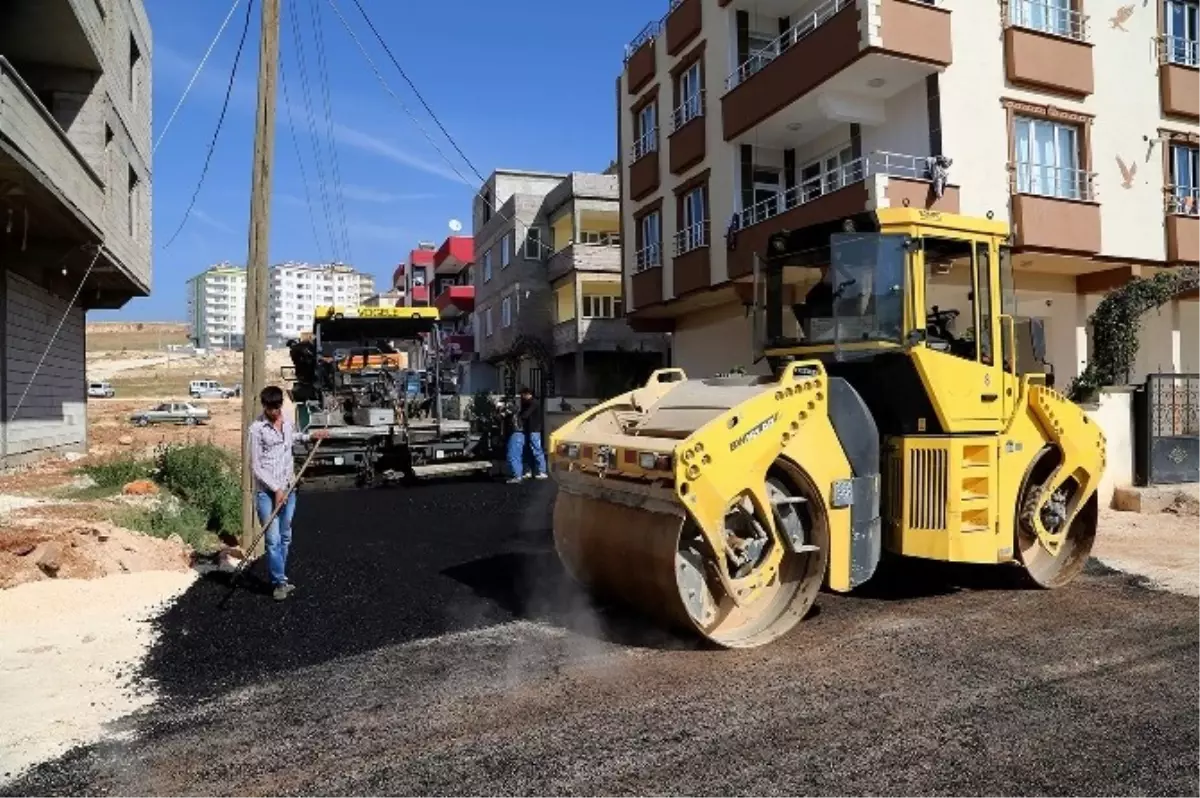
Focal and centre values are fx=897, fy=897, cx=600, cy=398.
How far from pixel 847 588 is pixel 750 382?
1.48 metres

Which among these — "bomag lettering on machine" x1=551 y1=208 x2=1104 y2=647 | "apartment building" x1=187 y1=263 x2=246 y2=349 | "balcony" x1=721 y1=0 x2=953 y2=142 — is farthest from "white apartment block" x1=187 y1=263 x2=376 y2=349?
"bomag lettering on machine" x1=551 y1=208 x2=1104 y2=647

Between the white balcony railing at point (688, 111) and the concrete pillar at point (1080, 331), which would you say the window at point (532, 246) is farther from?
the concrete pillar at point (1080, 331)

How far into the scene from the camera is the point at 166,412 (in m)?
37.9

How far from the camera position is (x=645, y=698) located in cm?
456

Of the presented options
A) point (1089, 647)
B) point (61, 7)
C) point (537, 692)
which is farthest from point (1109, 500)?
point (61, 7)

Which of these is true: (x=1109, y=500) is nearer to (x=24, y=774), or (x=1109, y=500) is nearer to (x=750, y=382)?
(x=750, y=382)

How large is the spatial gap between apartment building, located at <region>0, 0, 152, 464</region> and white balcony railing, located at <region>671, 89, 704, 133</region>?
1162 cm

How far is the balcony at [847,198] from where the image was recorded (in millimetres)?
14094

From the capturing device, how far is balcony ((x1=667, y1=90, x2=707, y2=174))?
780 inches

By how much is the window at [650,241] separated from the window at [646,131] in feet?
5.39

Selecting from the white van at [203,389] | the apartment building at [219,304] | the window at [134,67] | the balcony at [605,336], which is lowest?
the white van at [203,389]

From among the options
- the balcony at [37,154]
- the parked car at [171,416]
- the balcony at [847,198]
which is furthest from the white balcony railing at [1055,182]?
the parked car at [171,416]

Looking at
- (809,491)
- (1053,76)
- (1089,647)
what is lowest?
(1089,647)

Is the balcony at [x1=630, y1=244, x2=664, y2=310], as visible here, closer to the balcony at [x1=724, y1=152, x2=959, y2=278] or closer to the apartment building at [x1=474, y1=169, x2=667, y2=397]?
the balcony at [x1=724, y1=152, x2=959, y2=278]
